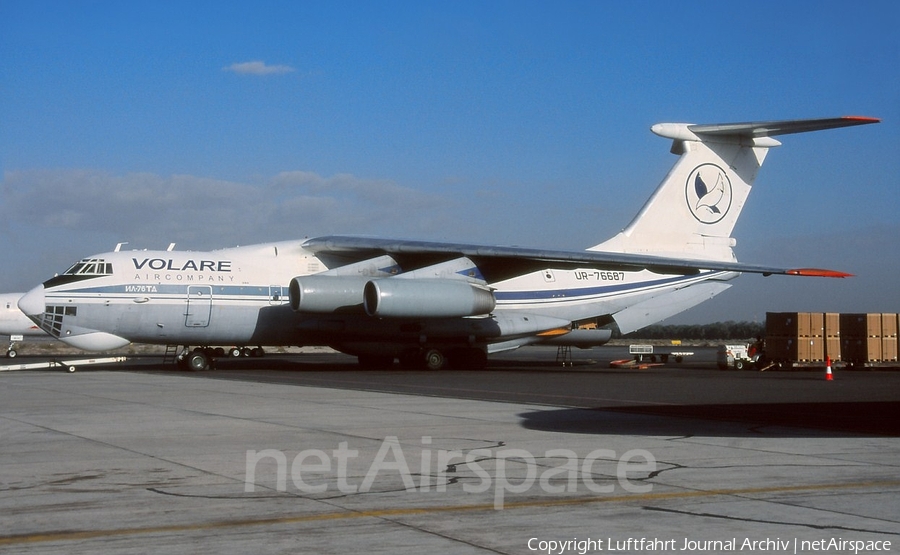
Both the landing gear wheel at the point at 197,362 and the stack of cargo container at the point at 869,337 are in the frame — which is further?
the stack of cargo container at the point at 869,337

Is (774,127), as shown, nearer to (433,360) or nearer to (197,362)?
(433,360)

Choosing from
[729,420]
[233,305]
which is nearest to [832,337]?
[233,305]

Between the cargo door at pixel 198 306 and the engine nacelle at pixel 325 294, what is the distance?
2.07 metres

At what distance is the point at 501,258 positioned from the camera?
23.8m

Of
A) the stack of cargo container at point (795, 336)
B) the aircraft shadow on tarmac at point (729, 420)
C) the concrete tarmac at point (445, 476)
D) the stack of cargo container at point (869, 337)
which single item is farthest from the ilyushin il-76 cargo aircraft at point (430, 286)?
the aircraft shadow on tarmac at point (729, 420)

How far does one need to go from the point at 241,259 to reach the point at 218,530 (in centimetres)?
1886

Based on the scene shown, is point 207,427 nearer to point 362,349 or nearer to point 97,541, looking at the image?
point 97,541

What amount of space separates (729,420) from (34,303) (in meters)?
16.3

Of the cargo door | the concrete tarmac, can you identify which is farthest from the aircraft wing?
the concrete tarmac

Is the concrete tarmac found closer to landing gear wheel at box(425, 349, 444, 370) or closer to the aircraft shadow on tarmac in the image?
the aircraft shadow on tarmac

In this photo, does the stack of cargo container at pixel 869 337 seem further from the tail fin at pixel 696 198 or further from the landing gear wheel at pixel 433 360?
the landing gear wheel at pixel 433 360

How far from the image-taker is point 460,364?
25.6m

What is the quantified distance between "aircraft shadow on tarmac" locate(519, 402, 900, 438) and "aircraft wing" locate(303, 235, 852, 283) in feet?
30.8

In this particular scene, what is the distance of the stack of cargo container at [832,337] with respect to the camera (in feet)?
91.7
